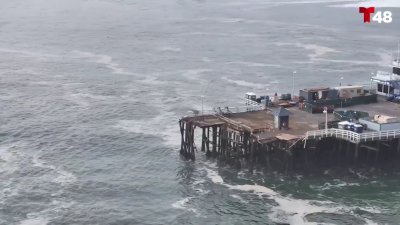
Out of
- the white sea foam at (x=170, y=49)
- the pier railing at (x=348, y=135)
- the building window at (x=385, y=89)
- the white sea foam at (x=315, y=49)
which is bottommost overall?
the pier railing at (x=348, y=135)

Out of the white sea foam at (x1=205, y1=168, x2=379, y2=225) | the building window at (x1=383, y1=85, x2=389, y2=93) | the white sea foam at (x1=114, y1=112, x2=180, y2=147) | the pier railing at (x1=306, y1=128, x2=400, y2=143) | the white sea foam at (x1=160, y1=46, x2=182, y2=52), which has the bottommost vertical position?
the white sea foam at (x1=205, y1=168, x2=379, y2=225)

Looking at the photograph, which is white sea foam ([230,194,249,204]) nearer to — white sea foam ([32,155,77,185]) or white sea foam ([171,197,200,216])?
white sea foam ([171,197,200,216])

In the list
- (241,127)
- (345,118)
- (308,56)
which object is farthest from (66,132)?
(308,56)

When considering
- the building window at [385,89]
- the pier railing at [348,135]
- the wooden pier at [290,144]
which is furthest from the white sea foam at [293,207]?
the building window at [385,89]

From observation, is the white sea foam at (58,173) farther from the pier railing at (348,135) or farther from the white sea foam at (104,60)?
the white sea foam at (104,60)

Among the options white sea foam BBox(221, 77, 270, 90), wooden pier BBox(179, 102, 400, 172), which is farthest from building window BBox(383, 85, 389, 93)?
white sea foam BBox(221, 77, 270, 90)

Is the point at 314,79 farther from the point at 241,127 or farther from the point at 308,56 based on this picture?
the point at 241,127
